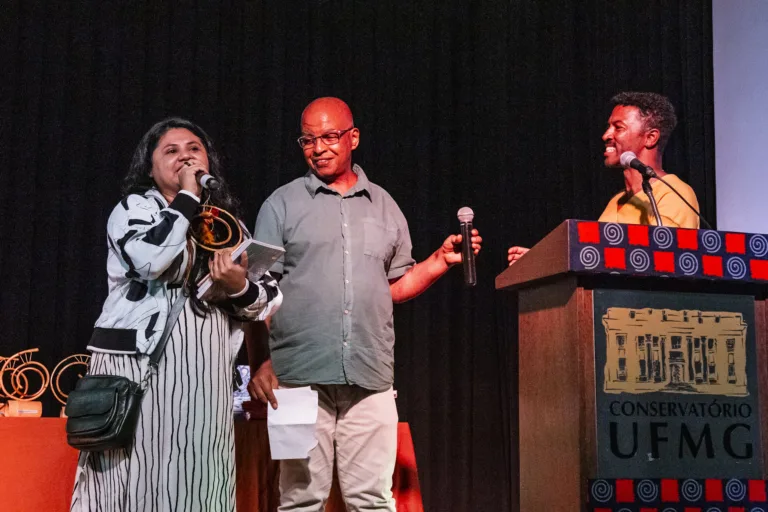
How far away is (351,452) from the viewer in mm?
2510

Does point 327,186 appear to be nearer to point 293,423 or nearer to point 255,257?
point 255,257

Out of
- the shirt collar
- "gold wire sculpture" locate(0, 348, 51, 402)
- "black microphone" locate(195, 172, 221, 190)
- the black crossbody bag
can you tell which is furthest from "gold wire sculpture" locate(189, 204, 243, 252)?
"gold wire sculpture" locate(0, 348, 51, 402)

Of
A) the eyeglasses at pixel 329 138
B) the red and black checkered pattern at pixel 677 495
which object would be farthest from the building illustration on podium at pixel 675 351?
the eyeglasses at pixel 329 138

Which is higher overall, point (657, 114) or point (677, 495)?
point (657, 114)

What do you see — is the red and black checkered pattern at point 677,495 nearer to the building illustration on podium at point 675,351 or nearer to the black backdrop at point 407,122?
the building illustration on podium at point 675,351

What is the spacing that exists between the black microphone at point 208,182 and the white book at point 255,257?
164mm

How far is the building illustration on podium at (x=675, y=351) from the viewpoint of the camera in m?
1.81

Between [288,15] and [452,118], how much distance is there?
1.02 meters

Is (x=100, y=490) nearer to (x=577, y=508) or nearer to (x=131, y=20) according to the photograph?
(x=577, y=508)

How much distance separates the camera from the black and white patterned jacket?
1.91 meters

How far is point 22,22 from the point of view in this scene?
4051 mm

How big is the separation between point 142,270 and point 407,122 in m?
2.67

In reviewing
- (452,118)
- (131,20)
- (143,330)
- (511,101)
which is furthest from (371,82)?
(143,330)

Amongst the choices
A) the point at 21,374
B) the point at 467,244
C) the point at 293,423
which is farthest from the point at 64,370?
the point at 467,244
